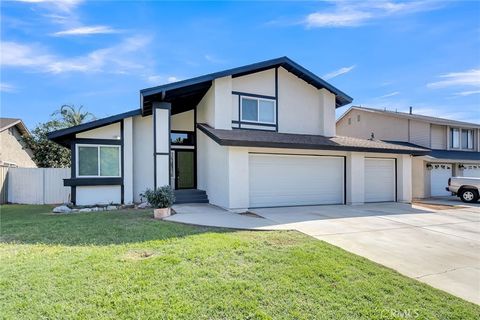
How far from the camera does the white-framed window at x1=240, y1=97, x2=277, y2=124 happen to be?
13711 mm

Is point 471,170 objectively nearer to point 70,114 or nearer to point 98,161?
point 98,161

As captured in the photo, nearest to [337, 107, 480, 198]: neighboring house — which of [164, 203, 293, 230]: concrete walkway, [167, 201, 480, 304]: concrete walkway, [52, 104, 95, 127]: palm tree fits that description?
[167, 201, 480, 304]: concrete walkway

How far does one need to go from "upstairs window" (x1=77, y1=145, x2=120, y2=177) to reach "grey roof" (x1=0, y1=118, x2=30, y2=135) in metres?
11.8

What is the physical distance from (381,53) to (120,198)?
15063 millimetres

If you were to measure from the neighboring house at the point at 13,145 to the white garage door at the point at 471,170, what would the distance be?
33036mm

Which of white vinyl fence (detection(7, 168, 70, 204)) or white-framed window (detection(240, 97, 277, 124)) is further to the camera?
white vinyl fence (detection(7, 168, 70, 204))

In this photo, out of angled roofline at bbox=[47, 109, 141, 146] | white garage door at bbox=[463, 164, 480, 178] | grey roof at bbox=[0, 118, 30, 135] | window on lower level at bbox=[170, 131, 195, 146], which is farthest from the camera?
white garage door at bbox=[463, 164, 480, 178]

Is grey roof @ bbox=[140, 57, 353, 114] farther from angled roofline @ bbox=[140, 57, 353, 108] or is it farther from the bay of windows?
the bay of windows

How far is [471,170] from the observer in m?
21.8

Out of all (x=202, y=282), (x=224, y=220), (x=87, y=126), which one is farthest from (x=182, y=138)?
(x=202, y=282)

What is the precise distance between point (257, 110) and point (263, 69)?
2157 mm

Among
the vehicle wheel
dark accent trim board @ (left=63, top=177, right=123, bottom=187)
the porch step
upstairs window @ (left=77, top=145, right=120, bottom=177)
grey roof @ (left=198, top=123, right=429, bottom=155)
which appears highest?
grey roof @ (left=198, top=123, right=429, bottom=155)

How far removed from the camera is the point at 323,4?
1061 cm

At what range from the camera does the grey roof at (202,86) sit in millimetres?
11812
